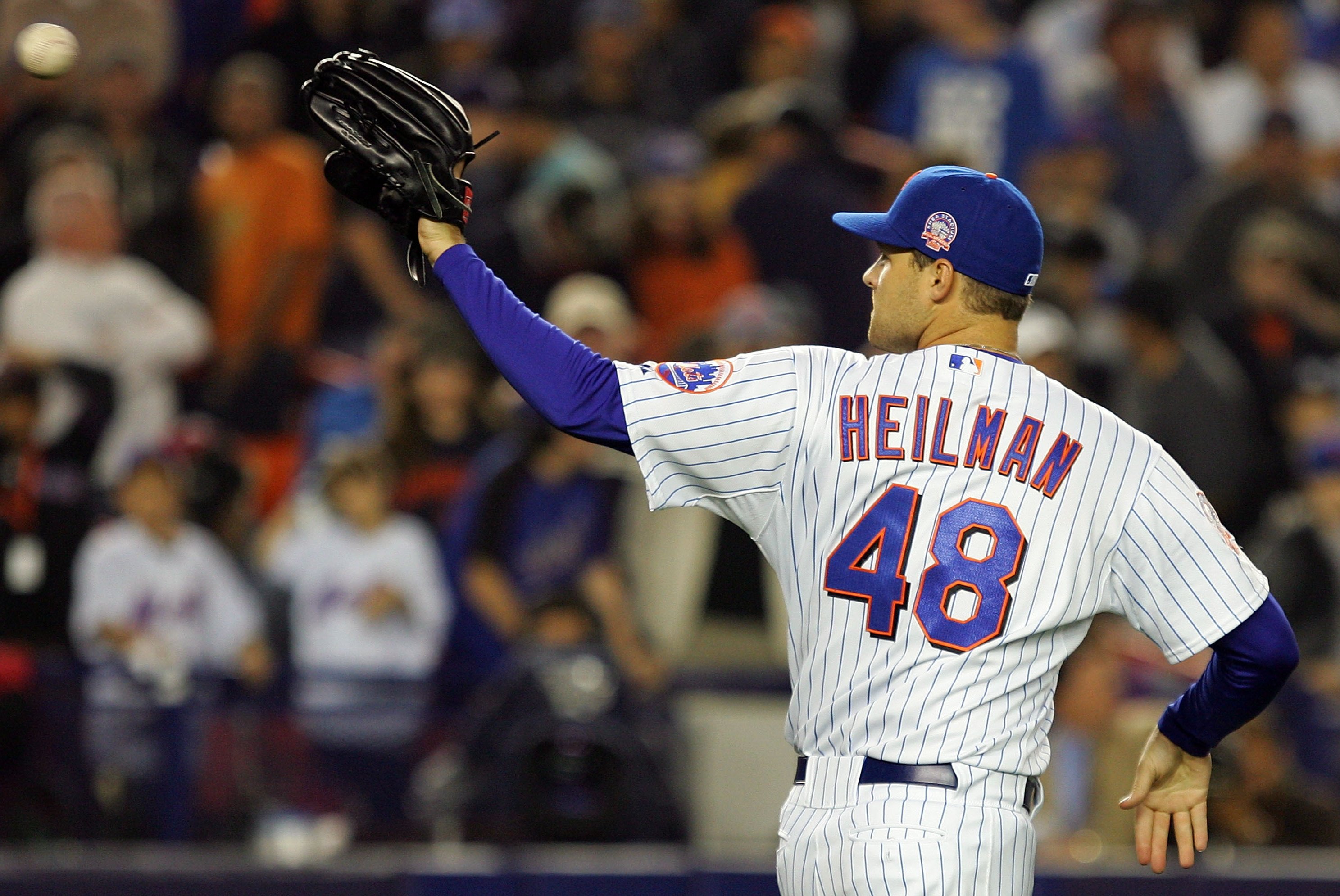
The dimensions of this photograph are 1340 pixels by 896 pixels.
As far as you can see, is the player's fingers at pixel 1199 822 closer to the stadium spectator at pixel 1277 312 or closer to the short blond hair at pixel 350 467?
the short blond hair at pixel 350 467

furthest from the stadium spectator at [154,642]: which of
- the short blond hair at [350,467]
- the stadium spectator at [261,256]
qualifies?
the stadium spectator at [261,256]

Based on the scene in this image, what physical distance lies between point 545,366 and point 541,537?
13.5 feet

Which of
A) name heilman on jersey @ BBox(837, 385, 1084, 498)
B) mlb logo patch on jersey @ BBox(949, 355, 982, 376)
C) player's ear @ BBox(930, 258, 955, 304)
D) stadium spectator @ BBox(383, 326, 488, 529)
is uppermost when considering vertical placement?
stadium spectator @ BBox(383, 326, 488, 529)

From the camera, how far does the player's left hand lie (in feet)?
11.6

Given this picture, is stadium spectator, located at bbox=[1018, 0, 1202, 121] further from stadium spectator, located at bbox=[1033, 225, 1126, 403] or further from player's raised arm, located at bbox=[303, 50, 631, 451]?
player's raised arm, located at bbox=[303, 50, 631, 451]

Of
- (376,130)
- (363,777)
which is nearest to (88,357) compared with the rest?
(363,777)

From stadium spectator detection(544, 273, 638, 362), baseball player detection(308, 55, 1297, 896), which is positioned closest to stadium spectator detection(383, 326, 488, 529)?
stadium spectator detection(544, 273, 638, 362)

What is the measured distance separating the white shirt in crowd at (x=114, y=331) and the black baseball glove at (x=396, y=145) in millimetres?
4592

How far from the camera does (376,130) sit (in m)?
3.55

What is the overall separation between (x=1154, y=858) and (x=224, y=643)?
4.41m

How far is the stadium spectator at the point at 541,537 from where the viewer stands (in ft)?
24.0

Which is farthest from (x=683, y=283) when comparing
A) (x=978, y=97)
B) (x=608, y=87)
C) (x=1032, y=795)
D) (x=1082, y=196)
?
(x=1032, y=795)

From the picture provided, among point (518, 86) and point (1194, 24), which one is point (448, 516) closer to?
point (518, 86)

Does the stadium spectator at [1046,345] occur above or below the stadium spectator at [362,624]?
Result: above
